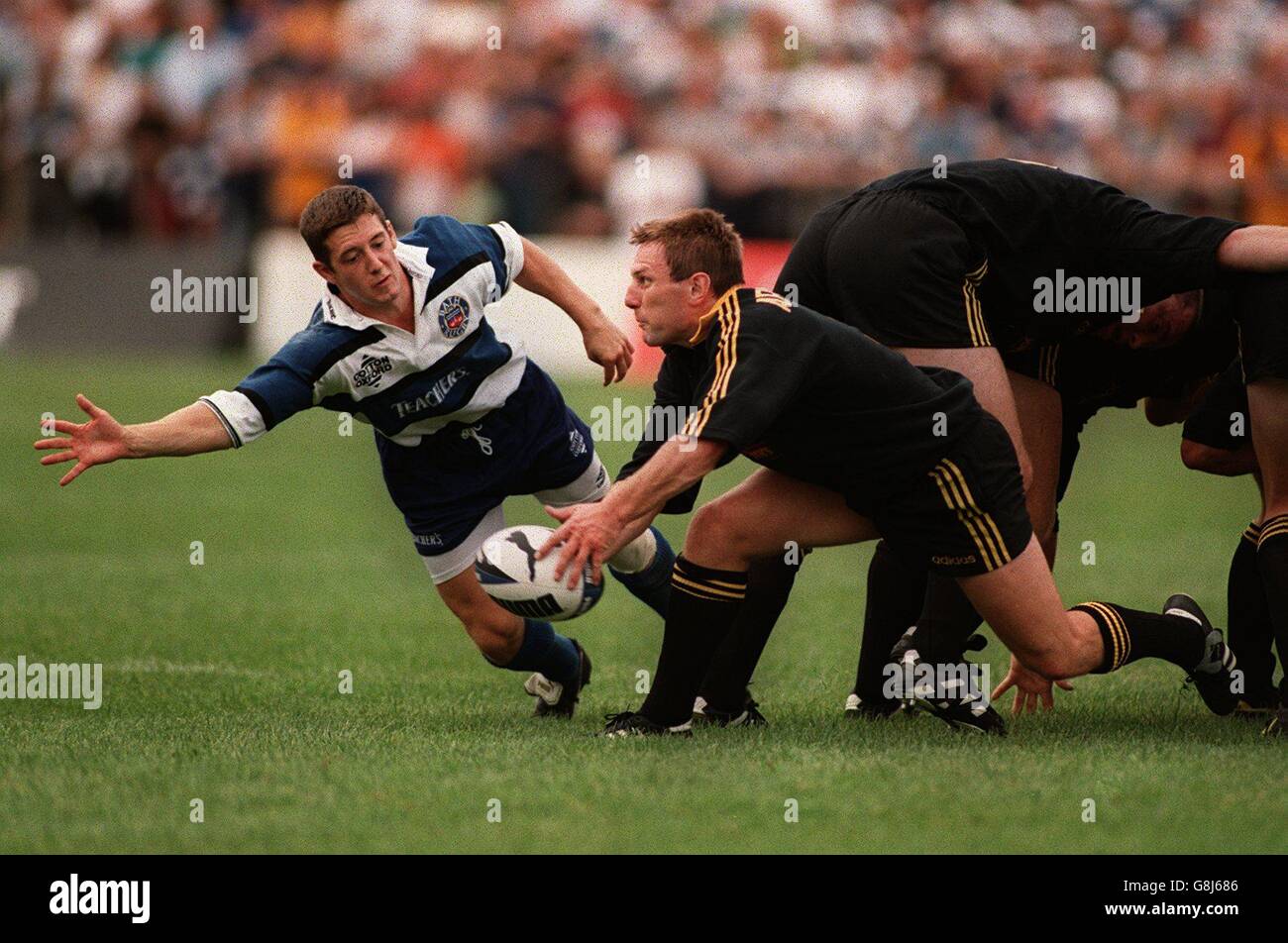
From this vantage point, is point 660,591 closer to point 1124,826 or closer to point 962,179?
point 962,179

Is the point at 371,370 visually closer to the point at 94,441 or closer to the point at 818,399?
the point at 94,441

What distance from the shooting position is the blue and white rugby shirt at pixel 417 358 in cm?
579

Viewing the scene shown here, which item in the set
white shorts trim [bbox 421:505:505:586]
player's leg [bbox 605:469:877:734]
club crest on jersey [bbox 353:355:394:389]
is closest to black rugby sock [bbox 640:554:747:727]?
player's leg [bbox 605:469:877:734]

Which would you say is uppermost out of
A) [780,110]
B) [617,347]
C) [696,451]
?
[780,110]

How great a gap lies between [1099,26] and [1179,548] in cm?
1154

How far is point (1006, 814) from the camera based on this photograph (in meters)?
4.95

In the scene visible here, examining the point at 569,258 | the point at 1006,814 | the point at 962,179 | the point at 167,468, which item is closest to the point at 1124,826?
the point at 1006,814

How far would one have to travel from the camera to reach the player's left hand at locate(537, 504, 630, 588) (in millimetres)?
5270

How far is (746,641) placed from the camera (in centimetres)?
625

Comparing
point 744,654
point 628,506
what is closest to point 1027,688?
point 744,654

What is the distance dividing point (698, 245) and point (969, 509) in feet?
Result: 3.83

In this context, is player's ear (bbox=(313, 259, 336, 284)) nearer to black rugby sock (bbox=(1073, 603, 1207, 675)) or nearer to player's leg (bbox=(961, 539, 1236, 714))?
player's leg (bbox=(961, 539, 1236, 714))

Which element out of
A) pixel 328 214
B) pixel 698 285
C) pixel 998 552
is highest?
pixel 328 214

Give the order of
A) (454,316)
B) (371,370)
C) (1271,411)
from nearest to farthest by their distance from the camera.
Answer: (371,370)
(1271,411)
(454,316)
